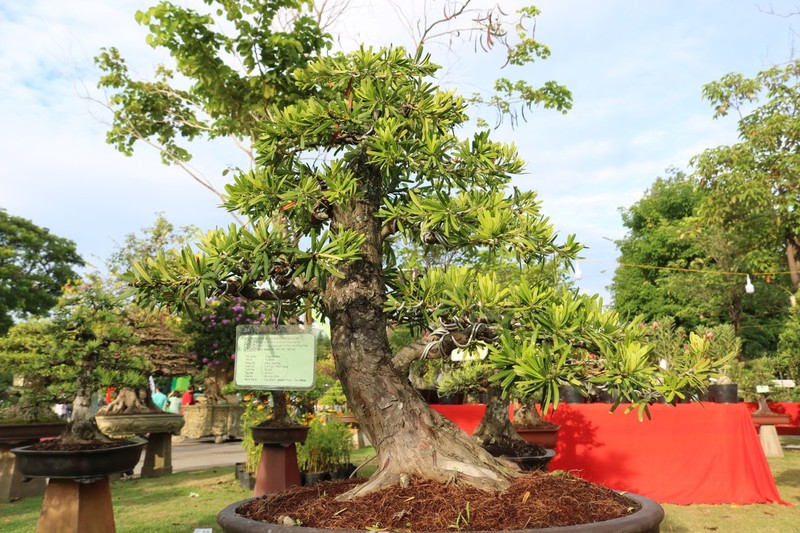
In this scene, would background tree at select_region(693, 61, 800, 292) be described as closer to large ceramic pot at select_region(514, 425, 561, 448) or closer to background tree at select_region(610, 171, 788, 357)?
background tree at select_region(610, 171, 788, 357)

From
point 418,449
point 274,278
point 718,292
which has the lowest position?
point 418,449

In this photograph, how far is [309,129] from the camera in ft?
7.22

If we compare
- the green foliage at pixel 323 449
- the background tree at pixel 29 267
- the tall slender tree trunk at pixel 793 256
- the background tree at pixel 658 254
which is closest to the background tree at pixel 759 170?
the tall slender tree trunk at pixel 793 256

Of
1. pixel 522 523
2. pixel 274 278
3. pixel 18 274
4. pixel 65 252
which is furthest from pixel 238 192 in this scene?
pixel 65 252

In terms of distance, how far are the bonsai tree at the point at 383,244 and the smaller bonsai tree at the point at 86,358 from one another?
2259 millimetres

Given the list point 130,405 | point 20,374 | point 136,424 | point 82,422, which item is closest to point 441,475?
point 82,422

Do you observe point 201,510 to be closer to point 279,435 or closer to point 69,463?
point 279,435

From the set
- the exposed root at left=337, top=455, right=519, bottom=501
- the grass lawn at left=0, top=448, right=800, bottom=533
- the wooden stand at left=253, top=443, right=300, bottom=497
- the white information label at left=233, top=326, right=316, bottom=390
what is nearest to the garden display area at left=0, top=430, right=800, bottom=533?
the grass lawn at left=0, top=448, right=800, bottom=533

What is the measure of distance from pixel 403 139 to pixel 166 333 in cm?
665

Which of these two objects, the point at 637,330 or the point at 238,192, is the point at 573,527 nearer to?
the point at 637,330

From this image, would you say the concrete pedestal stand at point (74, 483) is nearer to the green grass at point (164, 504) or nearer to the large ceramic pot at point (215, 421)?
the green grass at point (164, 504)

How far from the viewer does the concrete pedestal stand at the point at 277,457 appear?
5.56 m

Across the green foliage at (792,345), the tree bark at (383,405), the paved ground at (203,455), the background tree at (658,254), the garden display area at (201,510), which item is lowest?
the garden display area at (201,510)

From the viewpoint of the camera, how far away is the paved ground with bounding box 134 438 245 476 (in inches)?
373
